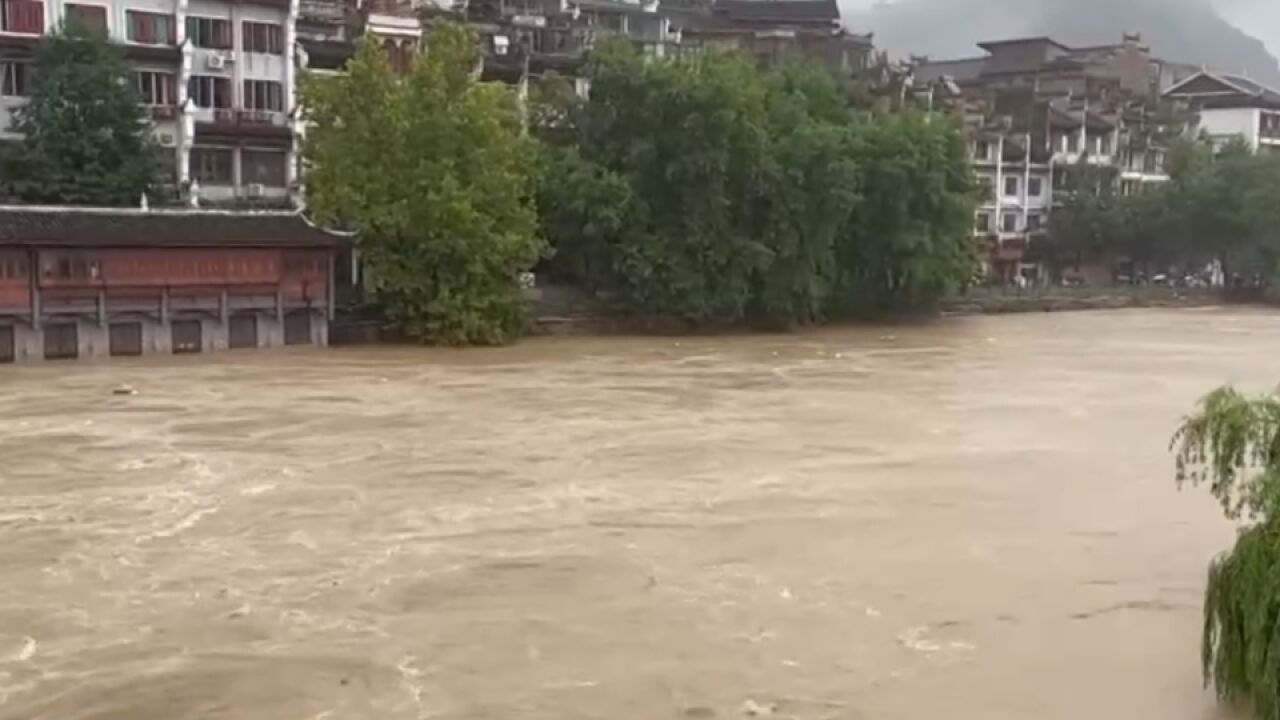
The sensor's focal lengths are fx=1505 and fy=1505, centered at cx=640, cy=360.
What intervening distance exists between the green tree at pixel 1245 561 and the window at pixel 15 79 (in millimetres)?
26420

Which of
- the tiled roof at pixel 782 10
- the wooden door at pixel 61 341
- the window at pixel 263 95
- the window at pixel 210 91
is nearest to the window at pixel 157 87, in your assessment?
the window at pixel 210 91

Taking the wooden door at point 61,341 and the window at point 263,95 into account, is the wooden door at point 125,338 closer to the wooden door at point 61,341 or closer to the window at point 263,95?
the wooden door at point 61,341

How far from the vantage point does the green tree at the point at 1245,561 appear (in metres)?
6.48

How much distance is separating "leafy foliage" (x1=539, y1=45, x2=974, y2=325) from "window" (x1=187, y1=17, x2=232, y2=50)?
7191mm

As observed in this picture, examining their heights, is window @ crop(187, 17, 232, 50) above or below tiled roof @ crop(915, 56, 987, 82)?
below

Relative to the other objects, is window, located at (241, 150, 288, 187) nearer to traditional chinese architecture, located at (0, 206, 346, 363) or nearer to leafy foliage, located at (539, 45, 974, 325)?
traditional chinese architecture, located at (0, 206, 346, 363)

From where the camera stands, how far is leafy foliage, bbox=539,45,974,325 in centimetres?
3231

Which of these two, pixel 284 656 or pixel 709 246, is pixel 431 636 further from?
pixel 709 246

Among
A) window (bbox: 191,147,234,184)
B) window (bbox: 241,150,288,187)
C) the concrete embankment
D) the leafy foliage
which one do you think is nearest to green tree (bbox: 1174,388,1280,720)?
the leafy foliage

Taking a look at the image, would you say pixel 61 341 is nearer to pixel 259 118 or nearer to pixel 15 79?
pixel 15 79

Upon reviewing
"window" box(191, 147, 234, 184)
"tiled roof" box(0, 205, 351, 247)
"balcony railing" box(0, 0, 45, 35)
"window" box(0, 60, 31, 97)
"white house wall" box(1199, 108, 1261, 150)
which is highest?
"white house wall" box(1199, 108, 1261, 150)

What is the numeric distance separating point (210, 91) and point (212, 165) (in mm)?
1536

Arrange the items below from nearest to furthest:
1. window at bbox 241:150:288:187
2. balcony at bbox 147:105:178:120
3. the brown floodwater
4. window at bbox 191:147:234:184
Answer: the brown floodwater → balcony at bbox 147:105:178:120 → window at bbox 191:147:234:184 → window at bbox 241:150:288:187

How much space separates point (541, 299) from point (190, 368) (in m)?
9.90
